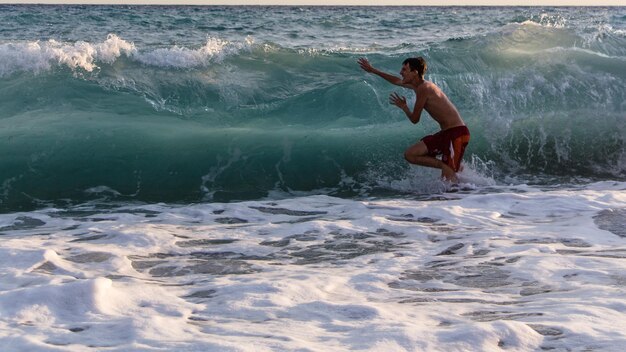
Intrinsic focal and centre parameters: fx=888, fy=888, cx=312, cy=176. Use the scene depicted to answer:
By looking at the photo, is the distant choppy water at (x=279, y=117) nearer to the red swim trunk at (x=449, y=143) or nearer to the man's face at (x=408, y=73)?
the red swim trunk at (x=449, y=143)

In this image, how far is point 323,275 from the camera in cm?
521

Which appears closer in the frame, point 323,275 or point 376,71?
point 323,275

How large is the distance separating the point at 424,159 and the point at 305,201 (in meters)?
1.19

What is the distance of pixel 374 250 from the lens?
19.6 ft

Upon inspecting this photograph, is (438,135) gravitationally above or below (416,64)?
below

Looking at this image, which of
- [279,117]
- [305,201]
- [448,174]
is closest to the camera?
[305,201]

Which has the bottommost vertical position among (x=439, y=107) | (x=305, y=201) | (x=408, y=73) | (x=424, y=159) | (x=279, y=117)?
(x=305, y=201)

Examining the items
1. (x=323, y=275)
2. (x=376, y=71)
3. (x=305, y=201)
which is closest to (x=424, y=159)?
(x=376, y=71)

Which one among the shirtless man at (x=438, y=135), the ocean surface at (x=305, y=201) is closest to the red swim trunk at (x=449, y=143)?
the shirtless man at (x=438, y=135)

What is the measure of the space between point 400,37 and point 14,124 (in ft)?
40.0

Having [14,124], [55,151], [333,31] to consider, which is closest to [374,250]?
[55,151]

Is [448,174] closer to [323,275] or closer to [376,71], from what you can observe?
[376,71]

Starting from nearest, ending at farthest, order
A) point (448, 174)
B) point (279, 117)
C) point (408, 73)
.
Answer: point (408, 73) → point (448, 174) → point (279, 117)

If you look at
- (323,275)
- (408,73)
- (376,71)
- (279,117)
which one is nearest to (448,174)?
(408,73)
